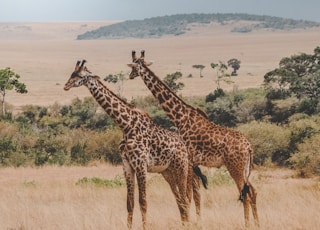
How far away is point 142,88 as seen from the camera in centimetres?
6256

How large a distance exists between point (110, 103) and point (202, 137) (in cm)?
147

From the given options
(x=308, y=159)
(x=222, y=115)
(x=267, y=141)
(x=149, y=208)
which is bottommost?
(x=222, y=115)

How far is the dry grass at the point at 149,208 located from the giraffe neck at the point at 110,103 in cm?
123

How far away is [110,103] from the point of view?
7.38 metres

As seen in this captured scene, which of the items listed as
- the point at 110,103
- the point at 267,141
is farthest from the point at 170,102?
the point at 267,141

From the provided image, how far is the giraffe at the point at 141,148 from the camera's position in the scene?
23.1ft

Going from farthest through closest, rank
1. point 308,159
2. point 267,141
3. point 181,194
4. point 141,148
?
point 267,141
point 308,159
point 181,194
point 141,148

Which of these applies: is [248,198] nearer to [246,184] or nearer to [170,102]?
[246,184]

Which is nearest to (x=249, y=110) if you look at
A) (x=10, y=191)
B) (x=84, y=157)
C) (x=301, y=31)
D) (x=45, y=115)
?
(x=84, y=157)

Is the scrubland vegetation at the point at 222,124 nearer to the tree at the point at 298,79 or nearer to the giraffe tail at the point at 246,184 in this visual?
the tree at the point at 298,79

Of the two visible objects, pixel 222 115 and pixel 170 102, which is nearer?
pixel 170 102

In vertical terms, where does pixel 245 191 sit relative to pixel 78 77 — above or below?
below

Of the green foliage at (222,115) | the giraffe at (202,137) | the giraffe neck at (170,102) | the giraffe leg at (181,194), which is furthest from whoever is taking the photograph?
the green foliage at (222,115)

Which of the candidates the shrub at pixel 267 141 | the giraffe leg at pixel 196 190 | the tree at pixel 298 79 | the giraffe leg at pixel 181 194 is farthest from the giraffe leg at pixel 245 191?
the tree at pixel 298 79
